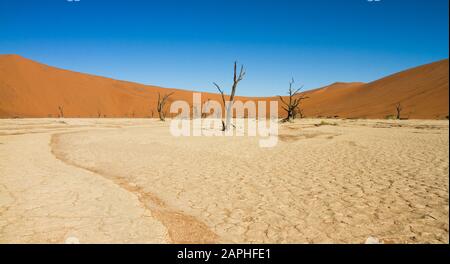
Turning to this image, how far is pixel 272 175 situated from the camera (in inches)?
273

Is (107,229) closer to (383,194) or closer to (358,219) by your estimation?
(358,219)

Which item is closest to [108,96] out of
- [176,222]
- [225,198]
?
[225,198]

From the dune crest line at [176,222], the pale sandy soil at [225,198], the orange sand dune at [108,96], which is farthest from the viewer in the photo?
the orange sand dune at [108,96]

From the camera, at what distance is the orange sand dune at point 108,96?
142 feet

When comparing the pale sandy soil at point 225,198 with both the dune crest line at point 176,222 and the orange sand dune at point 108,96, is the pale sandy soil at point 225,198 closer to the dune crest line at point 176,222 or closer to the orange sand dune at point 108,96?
the dune crest line at point 176,222

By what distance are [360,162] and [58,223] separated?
790 cm

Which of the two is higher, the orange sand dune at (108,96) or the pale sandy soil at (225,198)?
the orange sand dune at (108,96)

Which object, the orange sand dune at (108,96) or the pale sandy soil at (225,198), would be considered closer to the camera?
the pale sandy soil at (225,198)

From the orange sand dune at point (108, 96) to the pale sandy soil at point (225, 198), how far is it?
112ft

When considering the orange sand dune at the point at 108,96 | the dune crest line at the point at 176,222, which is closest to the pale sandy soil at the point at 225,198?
the dune crest line at the point at 176,222

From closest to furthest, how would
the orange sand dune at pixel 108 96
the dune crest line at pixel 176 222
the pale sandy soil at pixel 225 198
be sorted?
the dune crest line at pixel 176 222 < the pale sandy soil at pixel 225 198 < the orange sand dune at pixel 108 96

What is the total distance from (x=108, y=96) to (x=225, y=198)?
64136 millimetres
